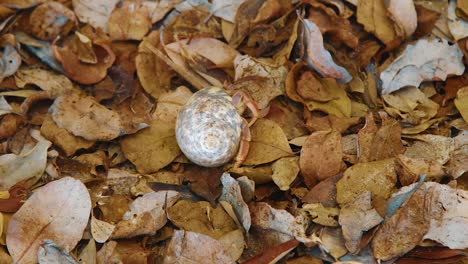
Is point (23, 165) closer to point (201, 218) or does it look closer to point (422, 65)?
point (201, 218)

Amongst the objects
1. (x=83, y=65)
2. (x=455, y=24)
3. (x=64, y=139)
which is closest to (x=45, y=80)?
(x=83, y=65)

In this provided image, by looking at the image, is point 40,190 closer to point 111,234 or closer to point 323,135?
point 111,234

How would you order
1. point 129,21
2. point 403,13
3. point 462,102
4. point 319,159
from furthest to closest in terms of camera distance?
point 129,21
point 403,13
point 462,102
point 319,159

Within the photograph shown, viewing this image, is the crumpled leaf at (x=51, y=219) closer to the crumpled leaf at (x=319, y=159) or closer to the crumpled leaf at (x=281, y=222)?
the crumpled leaf at (x=281, y=222)

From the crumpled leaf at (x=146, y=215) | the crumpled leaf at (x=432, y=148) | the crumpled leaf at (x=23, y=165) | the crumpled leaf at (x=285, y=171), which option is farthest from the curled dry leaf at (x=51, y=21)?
the crumpled leaf at (x=432, y=148)

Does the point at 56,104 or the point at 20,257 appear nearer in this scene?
the point at 20,257

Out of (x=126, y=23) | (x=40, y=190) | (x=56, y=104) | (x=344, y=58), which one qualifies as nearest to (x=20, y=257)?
(x=40, y=190)
